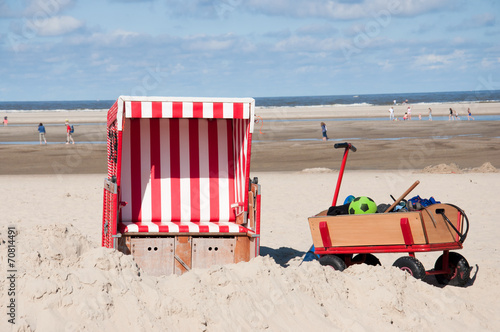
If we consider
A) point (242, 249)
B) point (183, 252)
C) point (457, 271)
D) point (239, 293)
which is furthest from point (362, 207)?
Answer: point (239, 293)

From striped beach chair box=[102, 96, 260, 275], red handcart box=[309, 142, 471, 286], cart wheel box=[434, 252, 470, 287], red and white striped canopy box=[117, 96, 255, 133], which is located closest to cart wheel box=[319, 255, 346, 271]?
red handcart box=[309, 142, 471, 286]

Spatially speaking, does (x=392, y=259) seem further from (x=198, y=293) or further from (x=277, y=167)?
(x=277, y=167)

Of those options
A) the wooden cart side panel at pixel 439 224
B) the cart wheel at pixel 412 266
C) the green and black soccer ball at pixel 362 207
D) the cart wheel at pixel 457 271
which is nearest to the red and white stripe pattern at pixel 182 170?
the green and black soccer ball at pixel 362 207

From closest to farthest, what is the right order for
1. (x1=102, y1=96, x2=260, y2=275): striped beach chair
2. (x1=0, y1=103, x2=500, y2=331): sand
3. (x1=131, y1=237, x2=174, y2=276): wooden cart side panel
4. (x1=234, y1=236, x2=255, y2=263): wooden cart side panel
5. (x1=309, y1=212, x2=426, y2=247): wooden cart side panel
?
→ (x1=0, y1=103, x2=500, y2=331): sand → (x1=309, y1=212, x2=426, y2=247): wooden cart side panel → (x1=102, y1=96, x2=260, y2=275): striped beach chair → (x1=131, y1=237, x2=174, y2=276): wooden cart side panel → (x1=234, y1=236, x2=255, y2=263): wooden cart side panel

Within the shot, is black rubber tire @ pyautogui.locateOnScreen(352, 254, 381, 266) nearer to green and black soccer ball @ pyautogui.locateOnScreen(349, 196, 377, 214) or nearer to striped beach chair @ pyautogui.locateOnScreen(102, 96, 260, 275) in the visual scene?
green and black soccer ball @ pyautogui.locateOnScreen(349, 196, 377, 214)

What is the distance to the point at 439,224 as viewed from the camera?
7.65 metres

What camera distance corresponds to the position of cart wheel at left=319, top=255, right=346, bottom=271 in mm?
7996

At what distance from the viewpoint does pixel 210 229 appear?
8.17 meters

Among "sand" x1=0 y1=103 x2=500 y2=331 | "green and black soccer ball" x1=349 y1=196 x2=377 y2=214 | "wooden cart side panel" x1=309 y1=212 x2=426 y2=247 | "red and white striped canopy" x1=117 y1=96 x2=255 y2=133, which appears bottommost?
"sand" x1=0 y1=103 x2=500 y2=331

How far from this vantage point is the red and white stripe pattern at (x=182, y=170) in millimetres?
8703

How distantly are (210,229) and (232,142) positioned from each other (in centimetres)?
147

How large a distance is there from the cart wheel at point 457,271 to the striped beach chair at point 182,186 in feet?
8.53

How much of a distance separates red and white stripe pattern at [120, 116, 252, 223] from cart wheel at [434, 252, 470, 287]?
2907mm

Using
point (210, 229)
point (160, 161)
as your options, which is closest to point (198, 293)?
point (210, 229)
